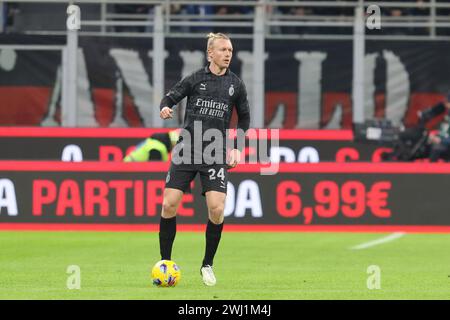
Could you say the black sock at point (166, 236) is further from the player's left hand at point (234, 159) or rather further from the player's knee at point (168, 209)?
the player's left hand at point (234, 159)

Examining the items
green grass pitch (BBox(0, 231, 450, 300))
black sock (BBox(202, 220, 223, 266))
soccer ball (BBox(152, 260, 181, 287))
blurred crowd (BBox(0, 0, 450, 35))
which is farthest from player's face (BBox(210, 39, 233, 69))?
blurred crowd (BBox(0, 0, 450, 35))

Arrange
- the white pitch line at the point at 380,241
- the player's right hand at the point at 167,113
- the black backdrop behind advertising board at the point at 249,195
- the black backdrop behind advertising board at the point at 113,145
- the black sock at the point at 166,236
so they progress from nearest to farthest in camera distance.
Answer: the player's right hand at the point at 167,113, the black sock at the point at 166,236, the white pitch line at the point at 380,241, the black backdrop behind advertising board at the point at 249,195, the black backdrop behind advertising board at the point at 113,145

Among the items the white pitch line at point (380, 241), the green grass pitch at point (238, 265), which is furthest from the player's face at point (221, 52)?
the white pitch line at point (380, 241)

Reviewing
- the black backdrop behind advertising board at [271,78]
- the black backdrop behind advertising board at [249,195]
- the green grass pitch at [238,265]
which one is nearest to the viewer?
the green grass pitch at [238,265]

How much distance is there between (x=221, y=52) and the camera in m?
12.2

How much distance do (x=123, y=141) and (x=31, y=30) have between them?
286 cm

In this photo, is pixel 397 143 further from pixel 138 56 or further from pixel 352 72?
pixel 138 56

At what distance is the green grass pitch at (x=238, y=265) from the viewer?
1182cm

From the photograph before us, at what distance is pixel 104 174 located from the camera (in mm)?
20953

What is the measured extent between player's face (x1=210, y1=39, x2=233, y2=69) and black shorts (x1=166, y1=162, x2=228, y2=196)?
3.15ft

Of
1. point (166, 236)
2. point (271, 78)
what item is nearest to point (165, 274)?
point (166, 236)

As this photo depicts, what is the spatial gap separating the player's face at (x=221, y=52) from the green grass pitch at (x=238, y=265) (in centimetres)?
210

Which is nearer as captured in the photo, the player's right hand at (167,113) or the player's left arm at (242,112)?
the player's right hand at (167,113)

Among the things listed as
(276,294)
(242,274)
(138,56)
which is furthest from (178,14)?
(276,294)
